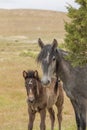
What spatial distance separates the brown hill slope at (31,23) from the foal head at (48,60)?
353 ft

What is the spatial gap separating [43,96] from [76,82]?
144 cm

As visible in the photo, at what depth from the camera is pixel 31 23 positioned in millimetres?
144125

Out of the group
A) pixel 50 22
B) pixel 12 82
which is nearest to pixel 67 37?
pixel 12 82

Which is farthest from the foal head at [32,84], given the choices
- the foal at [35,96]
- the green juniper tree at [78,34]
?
the green juniper tree at [78,34]

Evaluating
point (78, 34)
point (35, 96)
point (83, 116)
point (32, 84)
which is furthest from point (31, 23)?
point (78, 34)

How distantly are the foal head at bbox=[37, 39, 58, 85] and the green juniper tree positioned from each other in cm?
94

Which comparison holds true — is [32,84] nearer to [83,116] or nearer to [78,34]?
[83,116]

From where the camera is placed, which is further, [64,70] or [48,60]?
[64,70]

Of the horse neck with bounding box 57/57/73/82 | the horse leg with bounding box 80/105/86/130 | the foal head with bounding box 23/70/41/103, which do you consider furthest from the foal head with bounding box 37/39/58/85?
the horse leg with bounding box 80/105/86/130

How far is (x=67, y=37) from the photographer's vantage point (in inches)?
484

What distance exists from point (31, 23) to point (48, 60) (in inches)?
5174

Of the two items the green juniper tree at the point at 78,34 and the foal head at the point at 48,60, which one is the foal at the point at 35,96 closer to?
the foal head at the point at 48,60

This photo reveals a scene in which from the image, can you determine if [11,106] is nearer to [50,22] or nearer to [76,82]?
[76,82]

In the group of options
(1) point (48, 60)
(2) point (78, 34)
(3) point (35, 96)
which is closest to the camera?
(2) point (78, 34)
